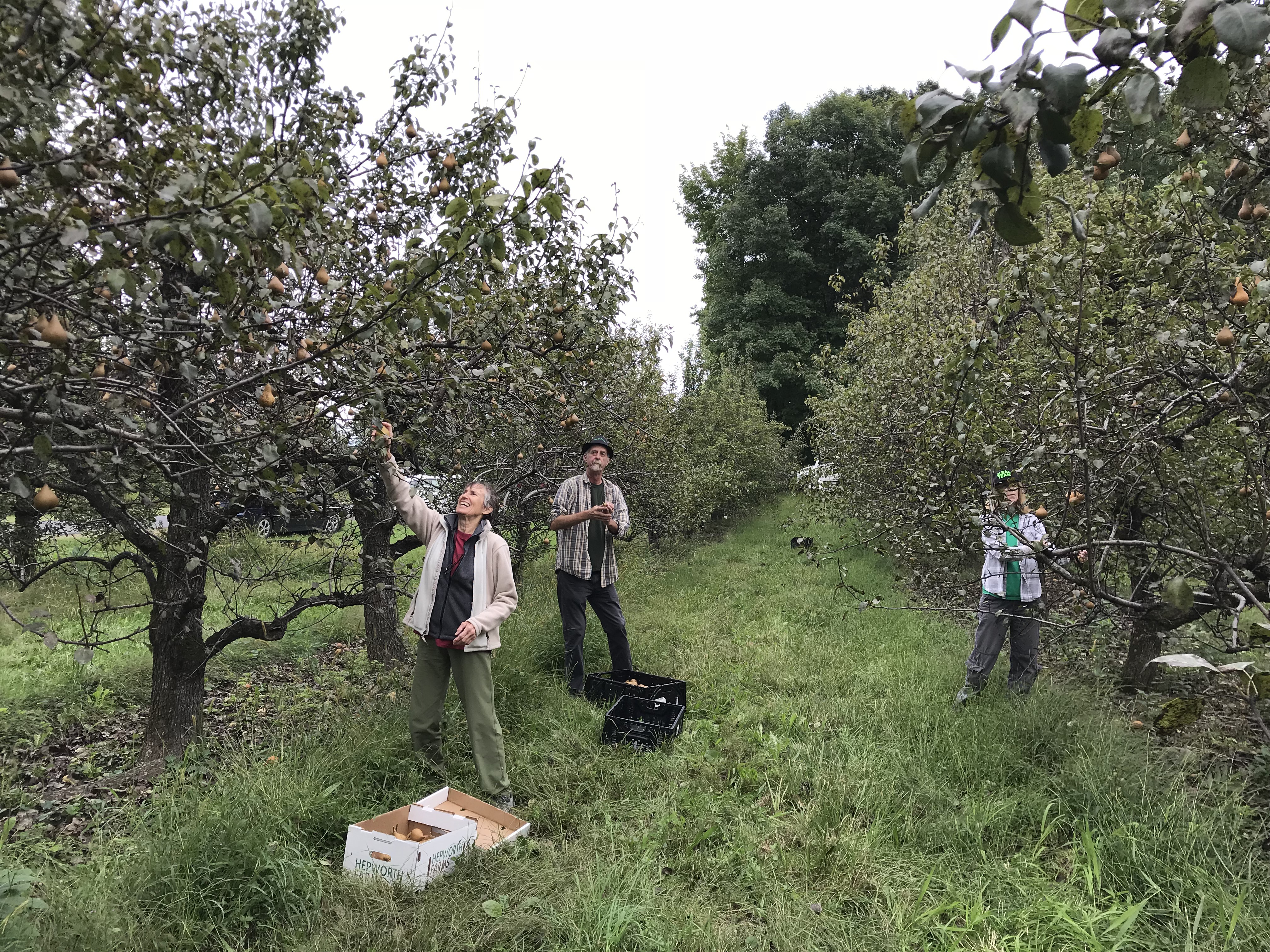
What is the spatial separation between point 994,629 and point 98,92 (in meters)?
5.39

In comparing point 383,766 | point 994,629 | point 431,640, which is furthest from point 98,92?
point 994,629

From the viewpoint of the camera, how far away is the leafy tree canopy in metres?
23.4

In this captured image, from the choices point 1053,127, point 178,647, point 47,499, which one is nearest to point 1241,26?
point 1053,127

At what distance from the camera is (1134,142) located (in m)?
4.50

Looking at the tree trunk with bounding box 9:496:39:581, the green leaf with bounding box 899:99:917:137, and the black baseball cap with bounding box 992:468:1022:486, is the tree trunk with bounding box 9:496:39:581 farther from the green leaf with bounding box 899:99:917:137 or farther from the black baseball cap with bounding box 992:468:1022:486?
the black baseball cap with bounding box 992:468:1022:486

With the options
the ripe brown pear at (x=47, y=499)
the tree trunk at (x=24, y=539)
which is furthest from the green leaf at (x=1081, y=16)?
the tree trunk at (x=24, y=539)

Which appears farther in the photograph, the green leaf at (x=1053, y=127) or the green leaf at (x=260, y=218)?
the green leaf at (x=260, y=218)

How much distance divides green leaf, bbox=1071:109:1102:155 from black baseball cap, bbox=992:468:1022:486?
1.99 metres

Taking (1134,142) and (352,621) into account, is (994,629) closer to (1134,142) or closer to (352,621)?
(1134,142)

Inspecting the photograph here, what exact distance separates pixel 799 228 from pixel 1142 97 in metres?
26.0

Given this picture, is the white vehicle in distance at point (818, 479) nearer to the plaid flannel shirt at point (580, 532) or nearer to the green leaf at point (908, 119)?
the plaid flannel shirt at point (580, 532)

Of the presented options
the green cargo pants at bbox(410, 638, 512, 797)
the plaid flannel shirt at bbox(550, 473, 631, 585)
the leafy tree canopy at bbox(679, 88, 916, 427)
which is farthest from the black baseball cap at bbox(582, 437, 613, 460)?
the leafy tree canopy at bbox(679, 88, 916, 427)

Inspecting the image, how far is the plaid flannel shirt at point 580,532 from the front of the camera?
5070mm

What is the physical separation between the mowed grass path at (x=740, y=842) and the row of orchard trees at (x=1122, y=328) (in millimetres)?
945
